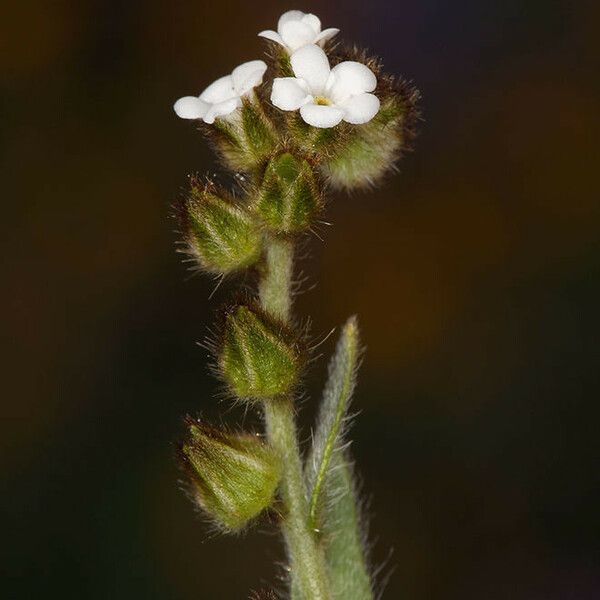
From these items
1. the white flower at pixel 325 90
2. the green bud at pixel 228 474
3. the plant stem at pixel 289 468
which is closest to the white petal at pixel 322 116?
the white flower at pixel 325 90

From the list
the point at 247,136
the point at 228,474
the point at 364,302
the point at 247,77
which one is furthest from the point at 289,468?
the point at 364,302

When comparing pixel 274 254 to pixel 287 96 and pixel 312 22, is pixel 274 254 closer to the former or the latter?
pixel 287 96

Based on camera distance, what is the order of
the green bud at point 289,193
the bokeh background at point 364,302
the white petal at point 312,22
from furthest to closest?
the bokeh background at point 364,302 < the white petal at point 312,22 < the green bud at point 289,193

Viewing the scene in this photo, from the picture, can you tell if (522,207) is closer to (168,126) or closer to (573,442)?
(573,442)

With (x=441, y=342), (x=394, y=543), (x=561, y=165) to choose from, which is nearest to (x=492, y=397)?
(x=441, y=342)

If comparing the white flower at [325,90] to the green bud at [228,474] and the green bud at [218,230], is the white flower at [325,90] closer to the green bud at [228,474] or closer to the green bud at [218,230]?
the green bud at [218,230]

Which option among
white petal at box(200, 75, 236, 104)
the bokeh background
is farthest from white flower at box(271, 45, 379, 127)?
the bokeh background

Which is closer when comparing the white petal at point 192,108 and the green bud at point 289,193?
the green bud at point 289,193

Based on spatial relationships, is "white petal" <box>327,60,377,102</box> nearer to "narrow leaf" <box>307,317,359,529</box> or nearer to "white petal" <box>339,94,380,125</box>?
"white petal" <box>339,94,380,125</box>
